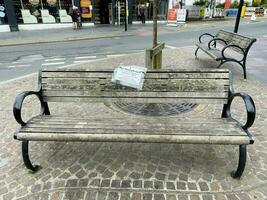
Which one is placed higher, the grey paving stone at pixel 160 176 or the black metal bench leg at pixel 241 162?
the black metal bench leg at pixel 241 162

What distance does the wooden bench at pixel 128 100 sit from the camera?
2.57 m

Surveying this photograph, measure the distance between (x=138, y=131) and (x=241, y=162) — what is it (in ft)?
3.82

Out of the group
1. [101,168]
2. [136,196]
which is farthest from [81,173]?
[136,196]

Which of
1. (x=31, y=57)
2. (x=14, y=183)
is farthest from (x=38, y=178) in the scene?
(x=31, y=57)

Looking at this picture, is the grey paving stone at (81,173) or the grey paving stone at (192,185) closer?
the grey paving stone at (192,185)

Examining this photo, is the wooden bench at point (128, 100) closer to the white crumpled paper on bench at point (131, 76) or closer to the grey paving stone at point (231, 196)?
the white crumpled paper on bench at point (131, 76)

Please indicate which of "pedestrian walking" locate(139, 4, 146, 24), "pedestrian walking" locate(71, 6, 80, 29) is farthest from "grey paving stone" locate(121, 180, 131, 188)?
"pedestrian walking" locate(139, 4, 146, 24)

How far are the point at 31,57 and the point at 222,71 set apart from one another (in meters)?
8.55

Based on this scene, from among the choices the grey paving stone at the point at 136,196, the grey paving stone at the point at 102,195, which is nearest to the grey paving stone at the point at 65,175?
the grey paving stone at the point at 102,195

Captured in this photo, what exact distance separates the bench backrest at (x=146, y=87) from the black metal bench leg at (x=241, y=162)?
0.78 m

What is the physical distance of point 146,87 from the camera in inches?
125

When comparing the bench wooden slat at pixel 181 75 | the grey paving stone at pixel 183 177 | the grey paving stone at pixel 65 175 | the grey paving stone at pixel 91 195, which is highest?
the bench wooden slat at pixel 181 75

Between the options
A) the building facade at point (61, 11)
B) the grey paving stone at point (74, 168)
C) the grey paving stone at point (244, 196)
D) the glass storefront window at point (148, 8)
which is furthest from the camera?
the glass storefront window at point (148, 8)

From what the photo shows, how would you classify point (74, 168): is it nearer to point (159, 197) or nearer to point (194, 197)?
point (159, 197)
